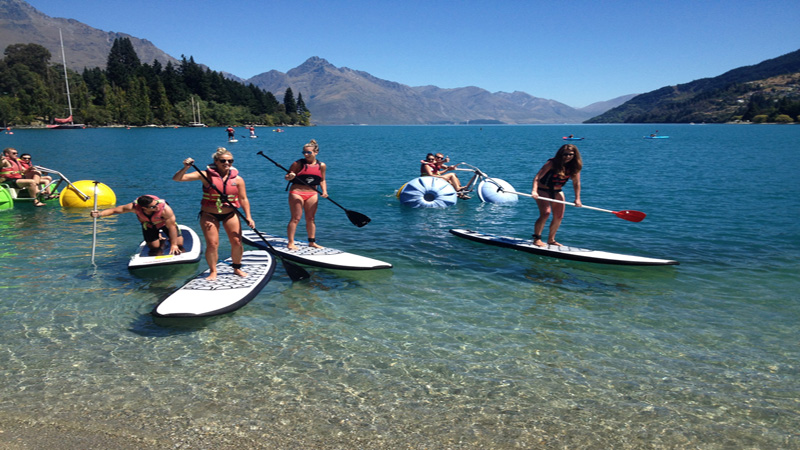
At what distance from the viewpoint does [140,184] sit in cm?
2661

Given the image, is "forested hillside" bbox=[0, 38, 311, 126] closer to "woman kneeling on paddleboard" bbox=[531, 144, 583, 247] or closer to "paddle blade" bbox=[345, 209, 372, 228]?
"paddle blade" bbox=[345, 209, 372, 228]

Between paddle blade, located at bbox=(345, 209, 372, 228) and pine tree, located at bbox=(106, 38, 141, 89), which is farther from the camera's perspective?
pine tree, located at bbox=(106, 38, 141, 89)

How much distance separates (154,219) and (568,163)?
8975 mm

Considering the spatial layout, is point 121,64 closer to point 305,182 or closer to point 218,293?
point 305,182

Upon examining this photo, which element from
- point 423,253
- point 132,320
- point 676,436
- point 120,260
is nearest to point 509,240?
point 423,253

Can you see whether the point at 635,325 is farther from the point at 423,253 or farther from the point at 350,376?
the point at 423,253

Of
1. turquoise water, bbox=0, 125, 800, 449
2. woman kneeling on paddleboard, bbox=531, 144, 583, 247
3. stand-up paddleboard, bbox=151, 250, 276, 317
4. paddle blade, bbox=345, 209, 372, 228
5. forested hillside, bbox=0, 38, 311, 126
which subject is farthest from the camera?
forested hillside, bbox=0, 38, 311, 126

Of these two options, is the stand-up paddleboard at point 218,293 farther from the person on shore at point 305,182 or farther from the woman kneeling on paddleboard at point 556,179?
the woman kneeling on paddleboard at point 556,179

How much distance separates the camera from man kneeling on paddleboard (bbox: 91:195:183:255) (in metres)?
10.1

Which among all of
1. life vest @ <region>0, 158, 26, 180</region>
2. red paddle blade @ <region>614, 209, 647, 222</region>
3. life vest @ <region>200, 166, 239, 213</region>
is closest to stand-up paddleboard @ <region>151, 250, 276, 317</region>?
life vest @ <region>200, 166, 239, 213</region>

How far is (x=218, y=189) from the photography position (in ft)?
26.3

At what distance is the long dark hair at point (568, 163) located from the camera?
10516mm

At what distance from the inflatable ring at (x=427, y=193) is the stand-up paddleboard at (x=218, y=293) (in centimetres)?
959

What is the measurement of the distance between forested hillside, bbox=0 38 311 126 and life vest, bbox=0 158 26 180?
137 m
